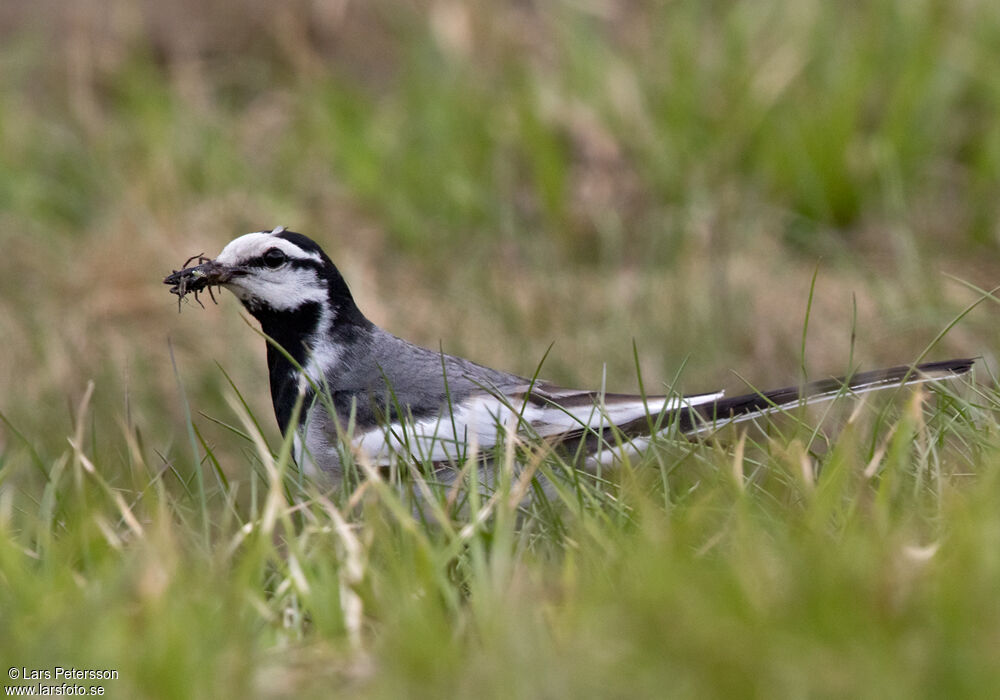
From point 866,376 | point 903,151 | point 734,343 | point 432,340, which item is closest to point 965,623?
point 866,376

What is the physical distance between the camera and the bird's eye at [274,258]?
3.98 metres

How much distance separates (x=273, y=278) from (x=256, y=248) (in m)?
0.11

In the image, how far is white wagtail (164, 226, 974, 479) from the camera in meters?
3.41

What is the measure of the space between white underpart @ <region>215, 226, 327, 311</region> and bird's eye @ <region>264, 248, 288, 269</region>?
1cm

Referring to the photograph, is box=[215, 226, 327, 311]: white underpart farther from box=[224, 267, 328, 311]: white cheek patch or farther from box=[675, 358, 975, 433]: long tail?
box=[675, 358, 975, 433]: long tail

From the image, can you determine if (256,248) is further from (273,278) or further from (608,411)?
(608,411)

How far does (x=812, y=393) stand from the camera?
3.35 meters

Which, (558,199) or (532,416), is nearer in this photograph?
(532,416)

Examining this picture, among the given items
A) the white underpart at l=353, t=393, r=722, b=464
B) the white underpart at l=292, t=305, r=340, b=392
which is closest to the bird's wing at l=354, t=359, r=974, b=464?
the white underpart at l=353, t=393, r=722, b=464

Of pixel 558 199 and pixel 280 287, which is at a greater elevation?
pixel 558 199

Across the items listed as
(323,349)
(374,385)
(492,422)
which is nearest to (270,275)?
(323,349)

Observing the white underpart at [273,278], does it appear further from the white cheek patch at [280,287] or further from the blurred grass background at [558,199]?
the blurred grass background at [558,199]

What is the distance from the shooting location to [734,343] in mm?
6211

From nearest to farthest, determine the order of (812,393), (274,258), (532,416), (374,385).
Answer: (812,393) → (532,416) → (374,385) → (274,258)
